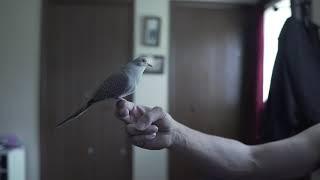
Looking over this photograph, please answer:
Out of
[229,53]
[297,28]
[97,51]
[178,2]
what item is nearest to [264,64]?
[229,53]

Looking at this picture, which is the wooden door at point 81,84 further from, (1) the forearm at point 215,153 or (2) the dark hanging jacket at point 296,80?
(1) the forearm at point 215,153

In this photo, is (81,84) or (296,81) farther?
(81,84)

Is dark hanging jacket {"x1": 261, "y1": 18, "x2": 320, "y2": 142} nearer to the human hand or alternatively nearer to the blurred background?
the human hand

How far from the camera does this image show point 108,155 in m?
3.33

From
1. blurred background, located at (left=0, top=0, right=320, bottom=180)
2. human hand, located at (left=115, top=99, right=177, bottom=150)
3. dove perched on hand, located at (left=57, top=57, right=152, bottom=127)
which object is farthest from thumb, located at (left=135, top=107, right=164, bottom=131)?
blurred background, located at (left=0, top=0, right=320, bottom=180)

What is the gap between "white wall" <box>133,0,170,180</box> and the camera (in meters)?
3.29

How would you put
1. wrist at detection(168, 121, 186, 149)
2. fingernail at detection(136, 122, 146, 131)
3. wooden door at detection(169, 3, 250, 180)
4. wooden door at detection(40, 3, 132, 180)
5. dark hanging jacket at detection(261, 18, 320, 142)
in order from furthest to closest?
1. wooden door at detection(169, 3, 250, 180)
2. wooden door at detection(40, 3, 132, 180)
3. dark hanging jacket at detection(261, 18, 320, 142)
4. wrist at detection(168, 121, 186, 149)
5. fingernail at detection(136, 122, 146, 131)

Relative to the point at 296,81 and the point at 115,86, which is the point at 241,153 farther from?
the point at 296,81

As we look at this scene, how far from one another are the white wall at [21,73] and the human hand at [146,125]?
2520 mm

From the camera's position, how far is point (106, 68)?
329cm

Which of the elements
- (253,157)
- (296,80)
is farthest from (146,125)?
(296,80)

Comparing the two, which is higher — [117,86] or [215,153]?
[117,86]

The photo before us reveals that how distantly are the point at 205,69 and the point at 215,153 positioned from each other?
91.4 inches

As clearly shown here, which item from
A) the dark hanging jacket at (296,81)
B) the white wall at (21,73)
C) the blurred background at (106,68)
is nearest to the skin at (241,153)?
the dark hanging jacket at (296,81)
